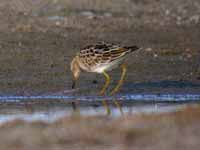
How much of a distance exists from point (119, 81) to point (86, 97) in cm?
128

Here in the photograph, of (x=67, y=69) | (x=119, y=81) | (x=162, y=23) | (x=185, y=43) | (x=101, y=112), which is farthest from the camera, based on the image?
(x=162, y=23)

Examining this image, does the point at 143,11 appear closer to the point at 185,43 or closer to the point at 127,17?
the point at 127,17

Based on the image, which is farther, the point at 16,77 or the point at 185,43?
the point at 185,43

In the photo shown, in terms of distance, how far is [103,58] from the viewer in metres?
14.2

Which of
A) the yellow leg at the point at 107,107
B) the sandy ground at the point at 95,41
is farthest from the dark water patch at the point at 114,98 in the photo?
the sandy ground at the point at 95,41

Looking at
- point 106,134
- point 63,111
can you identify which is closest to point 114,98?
point 63,111

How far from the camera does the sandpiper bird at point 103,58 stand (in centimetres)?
1408

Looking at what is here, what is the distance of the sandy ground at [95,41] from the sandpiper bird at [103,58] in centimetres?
40

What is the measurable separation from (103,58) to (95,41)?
457 centimetres

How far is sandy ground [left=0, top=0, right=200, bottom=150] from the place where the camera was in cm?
922

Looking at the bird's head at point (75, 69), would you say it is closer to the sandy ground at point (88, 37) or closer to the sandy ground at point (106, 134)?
the sandy ground at point (88, 37)

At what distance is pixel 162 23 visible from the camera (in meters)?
21.2

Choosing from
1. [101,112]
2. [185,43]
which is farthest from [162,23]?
[101,112]

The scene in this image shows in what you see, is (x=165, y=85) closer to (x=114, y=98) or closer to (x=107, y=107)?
(x=114, y=98)
